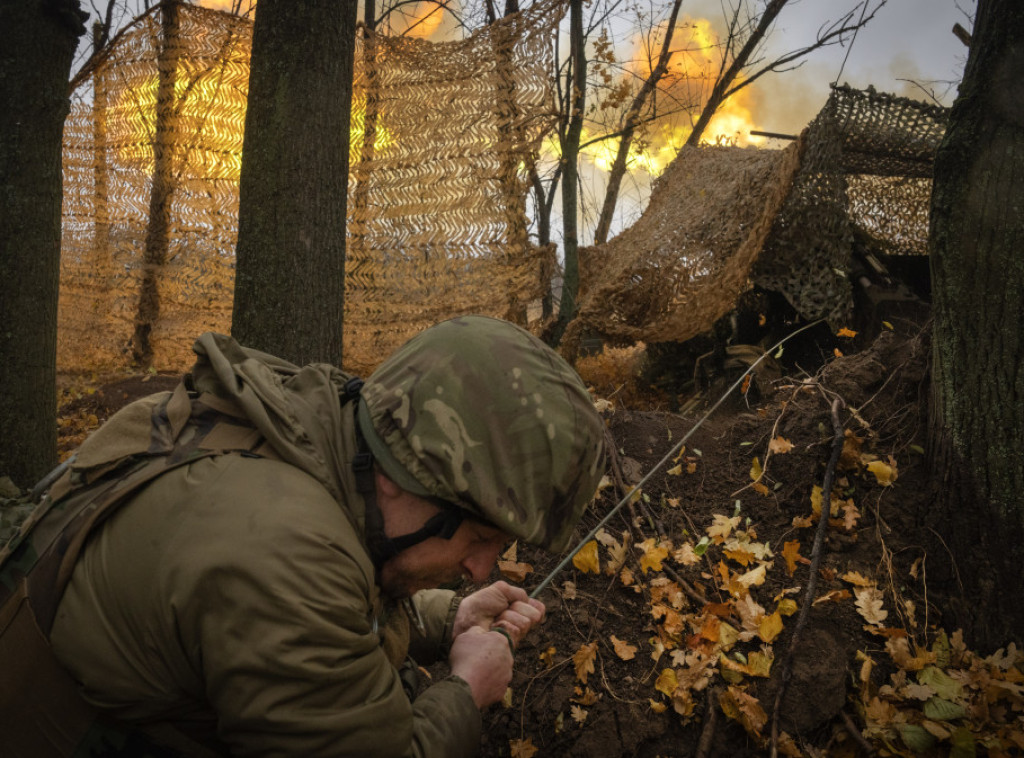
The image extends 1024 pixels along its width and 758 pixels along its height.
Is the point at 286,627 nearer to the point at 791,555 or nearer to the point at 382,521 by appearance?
the point at 382,521

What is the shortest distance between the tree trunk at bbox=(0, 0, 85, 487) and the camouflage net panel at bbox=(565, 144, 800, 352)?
3404mm

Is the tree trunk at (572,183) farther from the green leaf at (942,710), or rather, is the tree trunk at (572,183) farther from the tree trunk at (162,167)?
the green leaf at (942,710)

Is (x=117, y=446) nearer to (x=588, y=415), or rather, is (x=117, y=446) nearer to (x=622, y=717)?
(x=588, y=415)

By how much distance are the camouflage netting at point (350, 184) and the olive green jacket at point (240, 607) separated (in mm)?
3931

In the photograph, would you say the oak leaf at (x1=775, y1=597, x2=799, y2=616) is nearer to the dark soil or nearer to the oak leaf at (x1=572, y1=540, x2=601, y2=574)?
the dark soil

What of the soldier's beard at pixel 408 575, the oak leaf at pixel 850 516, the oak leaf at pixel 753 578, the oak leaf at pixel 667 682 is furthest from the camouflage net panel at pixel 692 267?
the soldier's beard at pixel 408 575

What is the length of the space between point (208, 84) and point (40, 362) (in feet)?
11.4

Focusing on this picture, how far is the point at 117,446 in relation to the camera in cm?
131

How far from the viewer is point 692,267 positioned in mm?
4723

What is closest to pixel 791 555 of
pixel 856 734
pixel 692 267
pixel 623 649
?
pixel 856 734

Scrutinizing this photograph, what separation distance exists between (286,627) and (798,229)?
4376 mm

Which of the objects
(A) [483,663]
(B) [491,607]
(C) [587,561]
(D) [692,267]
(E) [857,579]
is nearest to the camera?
(A) [483,663]

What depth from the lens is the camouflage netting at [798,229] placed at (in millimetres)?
4414

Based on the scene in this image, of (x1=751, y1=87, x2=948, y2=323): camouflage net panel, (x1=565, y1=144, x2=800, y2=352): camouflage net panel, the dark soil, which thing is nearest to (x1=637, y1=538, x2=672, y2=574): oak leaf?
the dark soil
